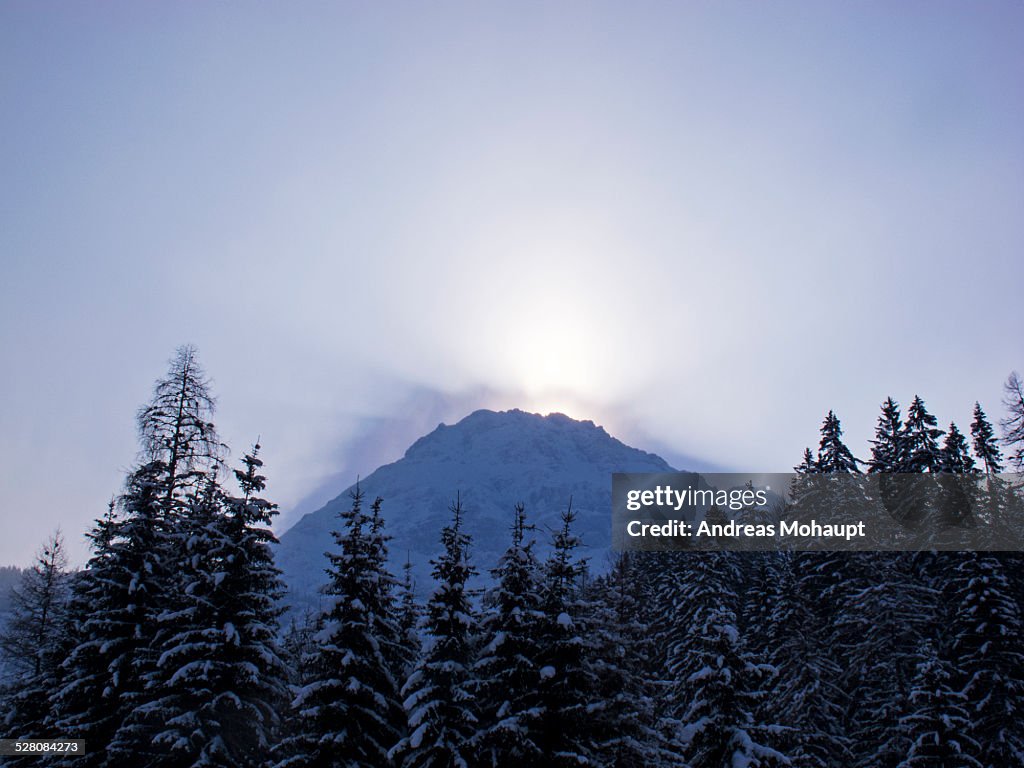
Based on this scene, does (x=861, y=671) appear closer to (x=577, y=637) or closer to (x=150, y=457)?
(x=577, y=637)

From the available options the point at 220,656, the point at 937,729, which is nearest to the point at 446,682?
the point at 220,656

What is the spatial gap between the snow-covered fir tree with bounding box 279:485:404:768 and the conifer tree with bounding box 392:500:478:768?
0.90 meters

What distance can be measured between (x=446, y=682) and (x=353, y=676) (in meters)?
3.05

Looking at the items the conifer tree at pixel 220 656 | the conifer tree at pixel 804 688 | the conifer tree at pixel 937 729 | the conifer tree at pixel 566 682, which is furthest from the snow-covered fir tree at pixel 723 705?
the conifer tree at pixel 220 656

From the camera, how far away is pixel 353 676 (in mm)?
20469

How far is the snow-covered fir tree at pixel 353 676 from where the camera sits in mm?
19750

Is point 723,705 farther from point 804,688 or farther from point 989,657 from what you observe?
point 989,657

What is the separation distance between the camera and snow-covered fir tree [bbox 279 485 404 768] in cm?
1975

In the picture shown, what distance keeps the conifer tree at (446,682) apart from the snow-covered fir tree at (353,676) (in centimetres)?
90

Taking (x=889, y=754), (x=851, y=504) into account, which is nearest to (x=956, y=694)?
(x=889, y=754)

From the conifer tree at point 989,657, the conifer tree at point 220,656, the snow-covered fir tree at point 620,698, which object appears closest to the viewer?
the conifer tree at point 220,656

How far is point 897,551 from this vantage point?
126 ft

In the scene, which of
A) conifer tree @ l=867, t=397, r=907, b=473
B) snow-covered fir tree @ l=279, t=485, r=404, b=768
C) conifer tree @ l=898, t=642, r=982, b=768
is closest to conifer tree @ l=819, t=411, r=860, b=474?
conifer tree @ l=867, t=397, r=907, b=473

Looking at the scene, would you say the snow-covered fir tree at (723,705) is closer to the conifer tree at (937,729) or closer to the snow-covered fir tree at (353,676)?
the conifer tree at (937,729)
